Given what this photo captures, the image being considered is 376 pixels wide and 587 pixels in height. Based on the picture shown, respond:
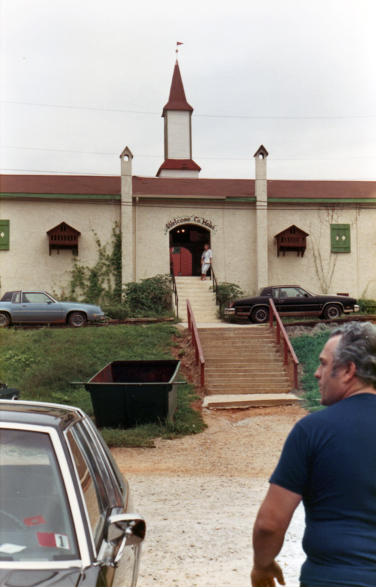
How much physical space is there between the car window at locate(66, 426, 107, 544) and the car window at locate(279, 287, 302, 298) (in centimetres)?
1966

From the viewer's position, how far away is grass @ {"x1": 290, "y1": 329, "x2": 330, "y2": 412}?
1409 cm

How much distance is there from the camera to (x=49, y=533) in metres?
2.54

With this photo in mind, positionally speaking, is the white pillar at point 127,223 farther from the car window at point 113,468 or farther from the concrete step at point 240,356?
the car window at point 113,468

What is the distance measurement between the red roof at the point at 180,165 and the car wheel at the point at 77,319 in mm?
16194

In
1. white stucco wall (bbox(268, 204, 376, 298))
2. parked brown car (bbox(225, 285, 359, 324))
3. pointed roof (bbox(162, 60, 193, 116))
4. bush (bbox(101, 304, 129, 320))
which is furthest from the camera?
pointed roof (bbox(162, 60, 193, 116))

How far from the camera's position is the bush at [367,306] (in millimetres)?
25797

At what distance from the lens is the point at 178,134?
36281mm

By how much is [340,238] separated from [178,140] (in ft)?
42.2

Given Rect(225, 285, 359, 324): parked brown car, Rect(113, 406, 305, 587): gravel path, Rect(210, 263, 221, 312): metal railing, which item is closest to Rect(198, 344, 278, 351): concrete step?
Rect(225, 285, 359, 324): parked brown car

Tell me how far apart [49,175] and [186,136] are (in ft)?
33.0

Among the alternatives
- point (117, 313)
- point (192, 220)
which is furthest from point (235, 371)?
point (192, 220)

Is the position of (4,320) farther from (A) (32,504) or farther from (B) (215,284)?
(A) (32,504)

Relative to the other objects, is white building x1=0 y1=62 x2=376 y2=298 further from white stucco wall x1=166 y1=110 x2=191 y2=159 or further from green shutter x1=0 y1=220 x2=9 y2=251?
white stucco wall x1=166 y1=110 x2=191 y2=159

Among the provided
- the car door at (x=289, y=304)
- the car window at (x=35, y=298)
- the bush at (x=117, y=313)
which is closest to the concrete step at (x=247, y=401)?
the car door at (x=289, y=304)
